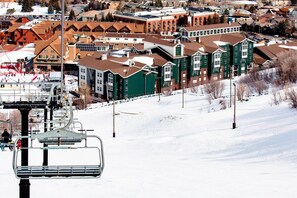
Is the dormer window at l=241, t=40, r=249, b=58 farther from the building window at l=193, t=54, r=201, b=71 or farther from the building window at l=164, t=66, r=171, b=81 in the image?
the building window at l=164, t=66, r=171, b=81

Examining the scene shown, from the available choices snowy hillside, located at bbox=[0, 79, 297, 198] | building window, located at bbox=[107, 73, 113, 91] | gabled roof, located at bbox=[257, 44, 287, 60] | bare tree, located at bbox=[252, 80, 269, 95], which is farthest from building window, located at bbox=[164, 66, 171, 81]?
bare tree, located at bbox=[252, 80, 269, 95]

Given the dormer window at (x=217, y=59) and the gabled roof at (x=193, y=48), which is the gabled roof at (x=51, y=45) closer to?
the gabled roof at (x=193, y=48)

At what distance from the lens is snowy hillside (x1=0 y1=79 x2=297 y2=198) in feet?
16.9

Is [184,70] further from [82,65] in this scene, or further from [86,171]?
[86,171]

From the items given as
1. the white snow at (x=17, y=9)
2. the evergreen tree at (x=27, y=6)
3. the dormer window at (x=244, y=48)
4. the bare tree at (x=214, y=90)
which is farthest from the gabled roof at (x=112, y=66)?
the evergreen tree at (x=27, y=6)

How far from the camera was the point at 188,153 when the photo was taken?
8.34m

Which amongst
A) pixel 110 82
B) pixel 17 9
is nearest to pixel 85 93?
pixel 110 82

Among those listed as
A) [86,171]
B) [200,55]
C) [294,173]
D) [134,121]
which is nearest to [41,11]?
[200,55]

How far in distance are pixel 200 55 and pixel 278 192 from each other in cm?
1451

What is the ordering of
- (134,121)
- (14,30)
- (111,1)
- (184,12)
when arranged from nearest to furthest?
(134,121) → (14,30) → (184,12) → (111,1)

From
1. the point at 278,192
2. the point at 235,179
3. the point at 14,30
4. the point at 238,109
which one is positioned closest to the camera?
the point at 278,192

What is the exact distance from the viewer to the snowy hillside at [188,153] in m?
5.16

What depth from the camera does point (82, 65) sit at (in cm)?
1797

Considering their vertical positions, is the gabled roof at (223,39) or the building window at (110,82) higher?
the gabled roof at (223,39)
